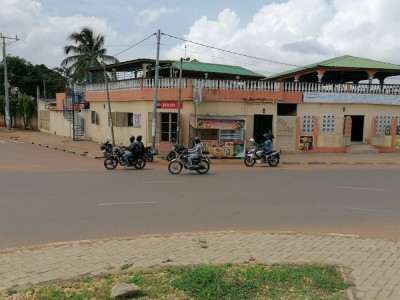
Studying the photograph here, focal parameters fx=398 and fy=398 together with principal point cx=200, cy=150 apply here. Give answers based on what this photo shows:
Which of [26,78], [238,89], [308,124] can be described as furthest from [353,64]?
[26,78]

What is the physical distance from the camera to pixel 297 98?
23922mm

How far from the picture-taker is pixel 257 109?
2314 cm

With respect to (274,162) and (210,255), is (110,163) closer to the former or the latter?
(274,162)

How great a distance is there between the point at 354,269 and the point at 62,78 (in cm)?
5949

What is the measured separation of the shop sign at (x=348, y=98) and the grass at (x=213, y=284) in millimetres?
20492

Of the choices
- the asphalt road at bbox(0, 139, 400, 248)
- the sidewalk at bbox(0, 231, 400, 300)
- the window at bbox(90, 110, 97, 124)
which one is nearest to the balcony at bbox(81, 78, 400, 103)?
the window at bbox(90, 110, 97, 124)

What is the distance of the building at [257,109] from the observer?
851 inches

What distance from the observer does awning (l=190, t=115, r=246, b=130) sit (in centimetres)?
2045

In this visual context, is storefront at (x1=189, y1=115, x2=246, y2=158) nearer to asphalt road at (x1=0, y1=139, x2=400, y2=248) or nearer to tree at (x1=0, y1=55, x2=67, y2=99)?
asphalt road at (x1=0, y1=139, x2=400, y2=248)

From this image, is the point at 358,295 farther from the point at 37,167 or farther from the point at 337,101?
the point at 337,101

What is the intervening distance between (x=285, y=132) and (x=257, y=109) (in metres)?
2.28

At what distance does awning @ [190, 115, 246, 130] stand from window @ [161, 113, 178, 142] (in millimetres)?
1736

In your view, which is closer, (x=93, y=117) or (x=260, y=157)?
(x=260, y=157)

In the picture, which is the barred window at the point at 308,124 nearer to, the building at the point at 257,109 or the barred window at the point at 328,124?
the building at the point at 257,109
